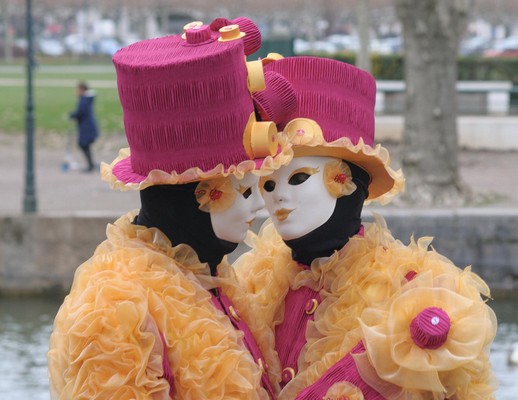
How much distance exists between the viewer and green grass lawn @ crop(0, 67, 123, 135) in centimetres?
2041

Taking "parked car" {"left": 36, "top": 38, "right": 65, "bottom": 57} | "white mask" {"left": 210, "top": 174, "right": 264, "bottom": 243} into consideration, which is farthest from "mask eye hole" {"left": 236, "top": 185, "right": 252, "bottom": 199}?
"parked car" {"left": 36, "top": 38, "right": 65, "bottom": 57}

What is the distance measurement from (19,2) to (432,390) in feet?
199

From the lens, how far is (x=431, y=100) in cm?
1289

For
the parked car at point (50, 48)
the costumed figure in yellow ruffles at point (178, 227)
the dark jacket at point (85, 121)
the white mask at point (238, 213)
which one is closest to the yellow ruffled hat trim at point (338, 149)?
the costumed figure in yellow ruffles at point (178, 227)

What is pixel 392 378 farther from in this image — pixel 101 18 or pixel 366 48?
pixel 101 18

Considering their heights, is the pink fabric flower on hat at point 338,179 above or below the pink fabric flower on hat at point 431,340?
above

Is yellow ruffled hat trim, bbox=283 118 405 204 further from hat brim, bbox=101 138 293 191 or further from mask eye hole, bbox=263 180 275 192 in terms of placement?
hat brim, bbox=101 138 293 191

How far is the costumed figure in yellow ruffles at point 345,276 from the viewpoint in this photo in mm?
3361

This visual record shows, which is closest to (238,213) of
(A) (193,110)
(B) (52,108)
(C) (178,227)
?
(C) (178,227)

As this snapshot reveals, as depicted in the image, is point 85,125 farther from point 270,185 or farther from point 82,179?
point 270,185

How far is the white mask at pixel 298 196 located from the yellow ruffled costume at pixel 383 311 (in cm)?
15

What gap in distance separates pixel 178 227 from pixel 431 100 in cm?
965

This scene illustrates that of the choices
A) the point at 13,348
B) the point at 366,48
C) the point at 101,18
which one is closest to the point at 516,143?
the point at 366,48

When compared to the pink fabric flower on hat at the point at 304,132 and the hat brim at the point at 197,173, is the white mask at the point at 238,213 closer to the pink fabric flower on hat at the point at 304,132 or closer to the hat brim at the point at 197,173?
the hat brim at the point at 197,173
